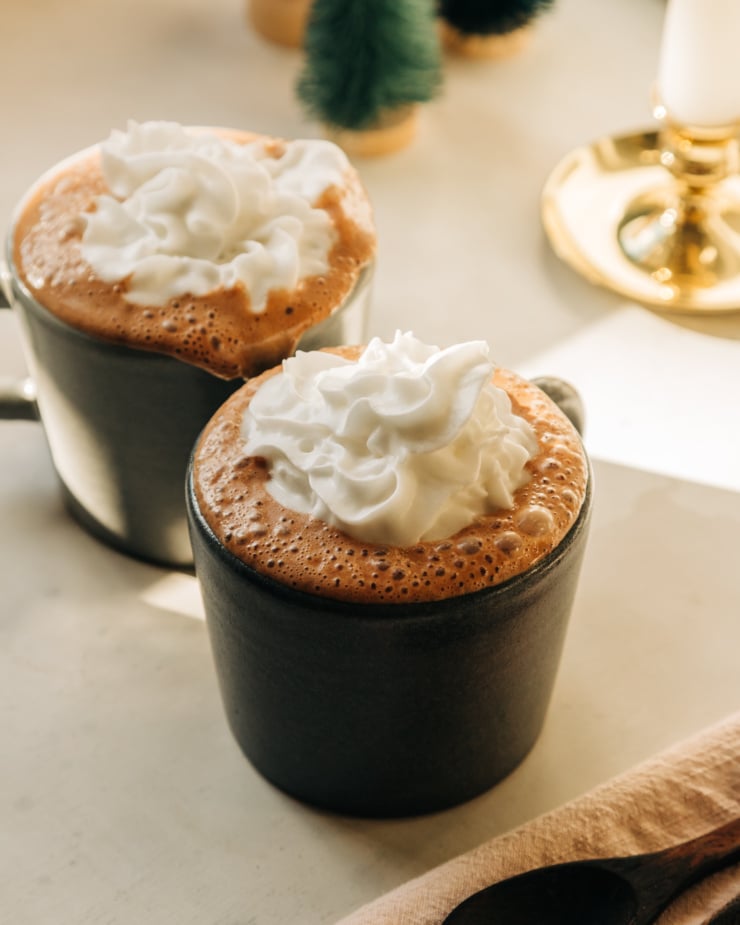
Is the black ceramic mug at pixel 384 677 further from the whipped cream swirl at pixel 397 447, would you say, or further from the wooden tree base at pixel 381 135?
the wooden tree base at pixel 381 135

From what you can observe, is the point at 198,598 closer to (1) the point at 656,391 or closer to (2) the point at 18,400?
(2) the point at 18,400

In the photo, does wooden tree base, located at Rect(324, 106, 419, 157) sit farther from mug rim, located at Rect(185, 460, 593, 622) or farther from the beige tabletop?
mug rim, located at Rect(185, 460, 593, 622)

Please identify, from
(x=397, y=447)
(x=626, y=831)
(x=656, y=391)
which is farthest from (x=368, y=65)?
(x=626, y=831)

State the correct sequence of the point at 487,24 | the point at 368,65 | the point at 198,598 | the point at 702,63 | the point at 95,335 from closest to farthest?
the point at 95,335 < the point at 198,598 < the point at 702,63 < the point at 368,65 < the point at 487,24

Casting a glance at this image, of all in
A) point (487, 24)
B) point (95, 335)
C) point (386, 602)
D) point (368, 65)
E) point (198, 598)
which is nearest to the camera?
point (386, 602)

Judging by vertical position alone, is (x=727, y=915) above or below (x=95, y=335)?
below

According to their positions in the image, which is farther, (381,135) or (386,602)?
(381,135)
